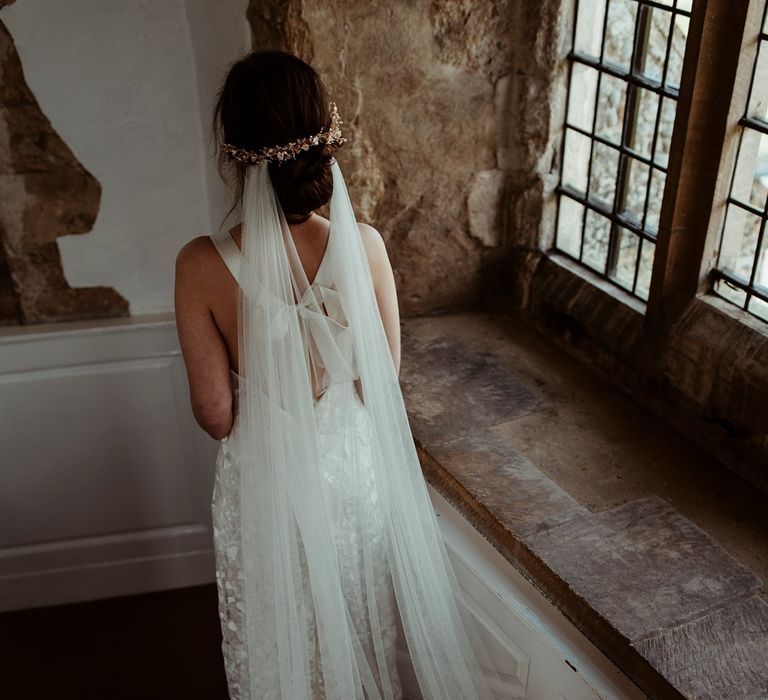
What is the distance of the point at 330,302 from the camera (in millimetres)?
1908

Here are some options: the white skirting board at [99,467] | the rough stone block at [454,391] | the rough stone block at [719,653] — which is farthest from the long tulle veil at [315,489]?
the rough stone block at [719,653]

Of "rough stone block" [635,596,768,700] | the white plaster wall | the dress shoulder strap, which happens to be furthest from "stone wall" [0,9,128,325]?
"rough stone block" [635,596,768,700]

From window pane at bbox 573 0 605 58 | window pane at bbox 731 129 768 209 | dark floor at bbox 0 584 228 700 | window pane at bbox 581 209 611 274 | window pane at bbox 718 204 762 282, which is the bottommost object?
dark floor at bbox 0 584 228 700

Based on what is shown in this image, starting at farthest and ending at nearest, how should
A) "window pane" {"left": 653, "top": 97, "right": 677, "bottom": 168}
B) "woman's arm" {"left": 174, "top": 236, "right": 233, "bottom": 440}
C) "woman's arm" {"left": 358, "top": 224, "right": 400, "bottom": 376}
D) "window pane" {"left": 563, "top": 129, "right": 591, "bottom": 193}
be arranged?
"window pane" {"left": 563, "top": 129, "right": 591, "bottom": 193}
"window pane" {"left": 653, "top": 97, "right": 677, "bottom": 168}
"woman's arm" {"left": 358, "top": 224, "right": 400, "bottom": 376}
"woman's arm" {"left": 174, "top": 236, "right": 233, "bottom": 440}

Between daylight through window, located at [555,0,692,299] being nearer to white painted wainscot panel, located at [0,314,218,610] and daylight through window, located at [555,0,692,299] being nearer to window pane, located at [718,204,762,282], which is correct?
window pane, located at [718,204,762,282]

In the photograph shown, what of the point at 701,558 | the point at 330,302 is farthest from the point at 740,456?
the point at 330,302

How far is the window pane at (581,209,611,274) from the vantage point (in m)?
2.67

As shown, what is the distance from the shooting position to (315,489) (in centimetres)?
201

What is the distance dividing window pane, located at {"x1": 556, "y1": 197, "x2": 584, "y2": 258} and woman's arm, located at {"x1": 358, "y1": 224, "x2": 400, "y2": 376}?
93cm

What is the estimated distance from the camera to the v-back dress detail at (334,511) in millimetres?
1964

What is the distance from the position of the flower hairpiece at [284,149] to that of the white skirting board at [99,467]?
51.4 inches

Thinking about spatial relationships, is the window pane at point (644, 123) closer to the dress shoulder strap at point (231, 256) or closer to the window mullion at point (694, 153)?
the window mullion at point (694, 153)

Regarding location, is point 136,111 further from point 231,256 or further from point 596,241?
point 596,241

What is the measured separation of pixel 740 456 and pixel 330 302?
1125mm
